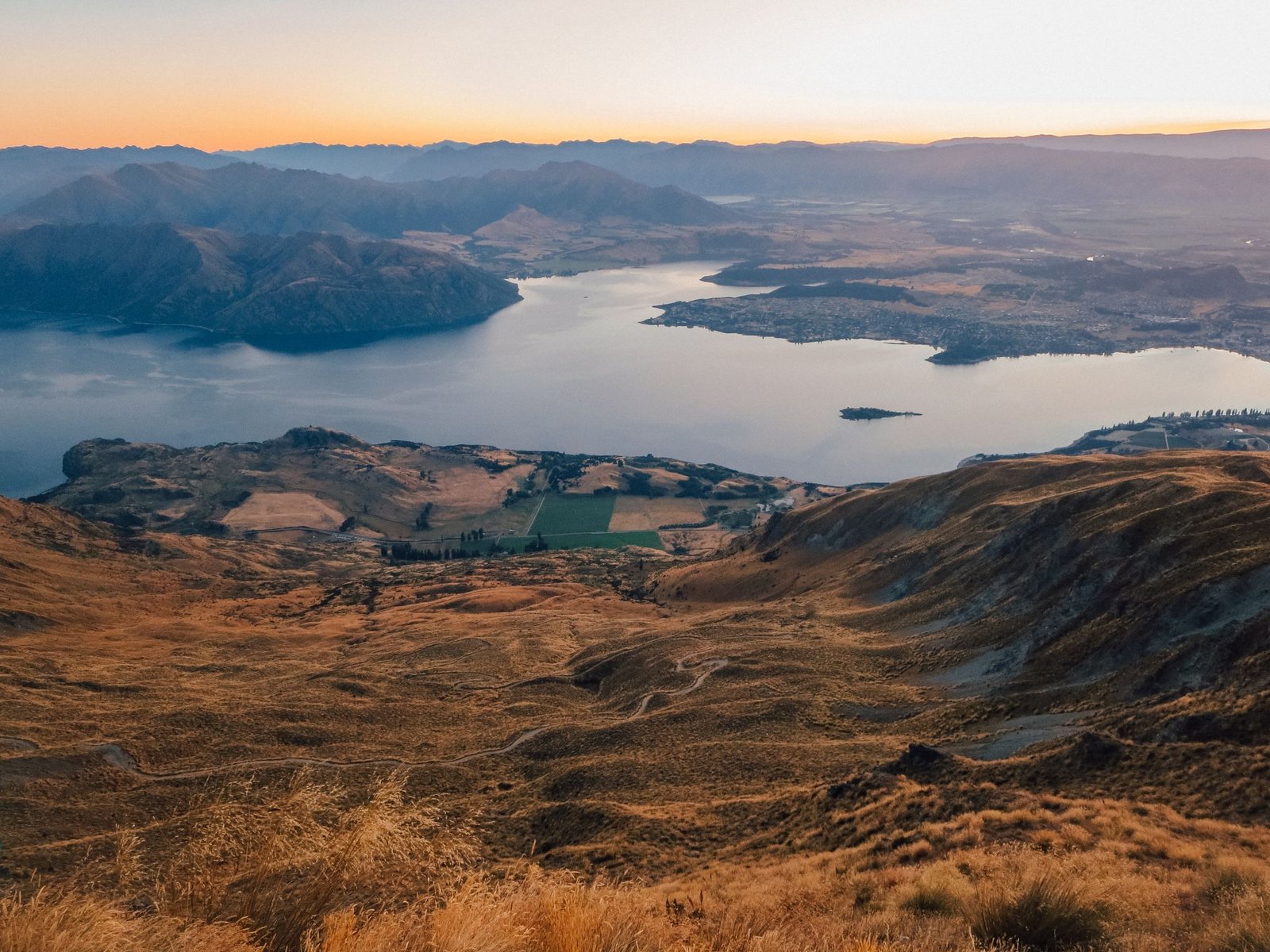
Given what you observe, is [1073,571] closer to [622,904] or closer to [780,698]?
[780,698]

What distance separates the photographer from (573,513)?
174 meters

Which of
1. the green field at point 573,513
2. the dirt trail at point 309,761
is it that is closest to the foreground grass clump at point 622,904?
the dirt trail at point 309,761

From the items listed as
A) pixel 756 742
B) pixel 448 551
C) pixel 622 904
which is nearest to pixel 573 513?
pixel 448 551

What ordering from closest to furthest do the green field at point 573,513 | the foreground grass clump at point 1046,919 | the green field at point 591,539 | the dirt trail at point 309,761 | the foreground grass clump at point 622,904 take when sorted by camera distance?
the foreground grass clump at point 622,904
the foreground grass clump at point 1046,919
the dirt trail at point 309,761
the green field at point 591,539
the green field at point 573,513

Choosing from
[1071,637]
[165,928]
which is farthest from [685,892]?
[1071,637]

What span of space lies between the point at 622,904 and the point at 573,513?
159503mm

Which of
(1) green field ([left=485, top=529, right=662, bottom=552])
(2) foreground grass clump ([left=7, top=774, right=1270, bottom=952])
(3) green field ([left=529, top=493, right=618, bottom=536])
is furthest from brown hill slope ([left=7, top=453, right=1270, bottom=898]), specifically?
(3) green field ([left=529, top=493, right=618, bottom=536])

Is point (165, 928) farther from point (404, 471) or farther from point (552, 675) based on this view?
point (404, 471)

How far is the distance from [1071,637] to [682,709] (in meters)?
18.7

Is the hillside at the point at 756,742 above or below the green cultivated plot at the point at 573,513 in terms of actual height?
above

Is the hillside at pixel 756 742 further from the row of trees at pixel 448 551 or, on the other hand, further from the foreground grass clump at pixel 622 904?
the row of trees at pixel 448 551

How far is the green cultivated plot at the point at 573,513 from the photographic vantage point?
546 ft

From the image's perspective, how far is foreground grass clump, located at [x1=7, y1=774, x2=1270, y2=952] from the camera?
11.6m

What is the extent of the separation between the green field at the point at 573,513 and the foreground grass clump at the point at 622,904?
5748 inches
